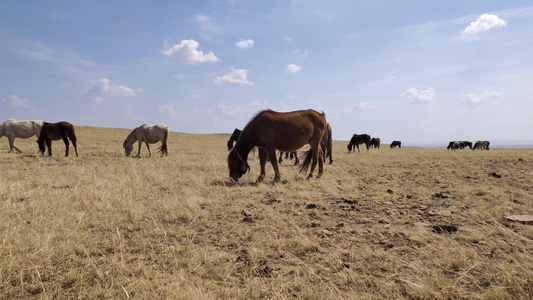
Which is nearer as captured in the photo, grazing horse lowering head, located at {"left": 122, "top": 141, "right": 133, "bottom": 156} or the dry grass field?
the dry grass field

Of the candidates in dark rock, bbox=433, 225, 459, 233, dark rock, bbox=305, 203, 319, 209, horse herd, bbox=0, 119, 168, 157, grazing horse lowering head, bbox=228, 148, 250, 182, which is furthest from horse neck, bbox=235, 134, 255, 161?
horse herd, bbox=0, 119, 168, 157

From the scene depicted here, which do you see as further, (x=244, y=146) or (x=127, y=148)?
(x=127, y=148)

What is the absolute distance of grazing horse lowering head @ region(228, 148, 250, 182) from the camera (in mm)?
8609

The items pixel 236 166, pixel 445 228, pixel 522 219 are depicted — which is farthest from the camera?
pixel 236 166

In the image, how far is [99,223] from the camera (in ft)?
14.2

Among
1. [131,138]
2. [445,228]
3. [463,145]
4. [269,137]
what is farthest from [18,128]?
[463,145]

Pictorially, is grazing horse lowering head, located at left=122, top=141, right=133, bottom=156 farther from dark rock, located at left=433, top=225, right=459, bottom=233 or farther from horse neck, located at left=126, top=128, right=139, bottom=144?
dark rock, located at left=433, top=225, right=459, bottom=233

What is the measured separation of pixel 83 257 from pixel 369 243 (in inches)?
142

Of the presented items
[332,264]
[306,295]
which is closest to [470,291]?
[332,264]

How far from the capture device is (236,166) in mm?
8672

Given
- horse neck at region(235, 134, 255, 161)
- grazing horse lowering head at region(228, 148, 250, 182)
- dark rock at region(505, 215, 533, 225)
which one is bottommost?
dark rock at region(505, 215, 533, 225)

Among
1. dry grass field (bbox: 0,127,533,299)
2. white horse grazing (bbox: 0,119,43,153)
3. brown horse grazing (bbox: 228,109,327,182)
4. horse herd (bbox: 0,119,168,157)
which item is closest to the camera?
dry grass field (bbox: 0,127,533,299)

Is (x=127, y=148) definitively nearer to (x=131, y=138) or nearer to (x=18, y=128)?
(x=131, y=138)

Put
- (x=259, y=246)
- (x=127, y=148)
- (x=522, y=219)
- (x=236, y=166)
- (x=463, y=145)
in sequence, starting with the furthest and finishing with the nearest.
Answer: (x=463, y=145)
(x=127, y=148)
(x=236, y=166)
(x=522, y=219)
(x=259, y=246)
